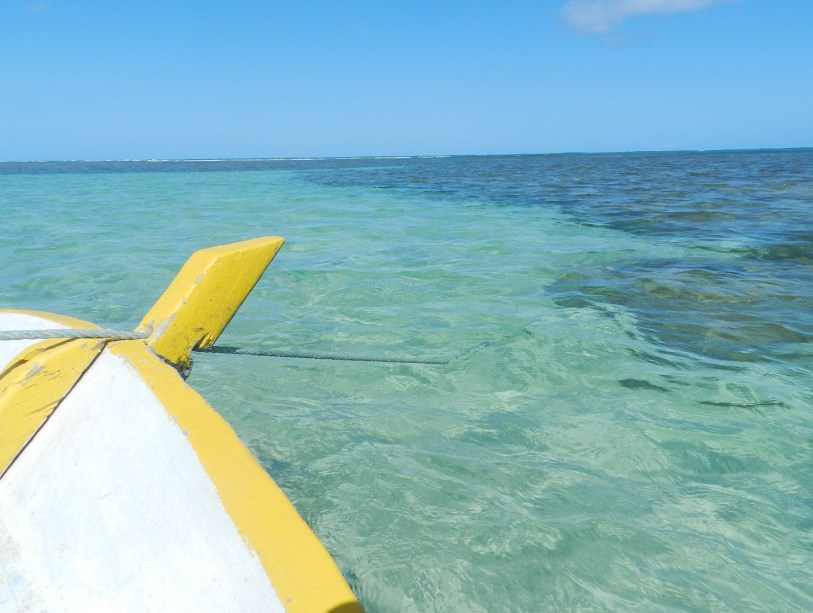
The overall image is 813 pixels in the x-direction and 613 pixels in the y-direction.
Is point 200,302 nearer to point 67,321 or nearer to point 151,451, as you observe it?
point 67,321

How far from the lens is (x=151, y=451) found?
1310 mm

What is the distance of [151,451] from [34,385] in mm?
622

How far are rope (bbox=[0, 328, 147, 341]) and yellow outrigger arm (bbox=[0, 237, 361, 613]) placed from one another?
0.02 meters

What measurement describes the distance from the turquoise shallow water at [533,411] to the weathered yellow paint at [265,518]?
96cm

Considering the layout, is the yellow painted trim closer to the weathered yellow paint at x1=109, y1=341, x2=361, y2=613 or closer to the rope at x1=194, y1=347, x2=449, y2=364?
the rope at x1=194, y1=347, x2=449, y2=364

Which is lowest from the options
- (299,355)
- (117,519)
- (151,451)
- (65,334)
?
(299,355)

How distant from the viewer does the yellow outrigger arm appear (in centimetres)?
94

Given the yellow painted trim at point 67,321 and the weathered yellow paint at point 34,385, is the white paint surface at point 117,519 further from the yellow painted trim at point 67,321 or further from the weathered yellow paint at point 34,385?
the yellow painted trim at point 67,321

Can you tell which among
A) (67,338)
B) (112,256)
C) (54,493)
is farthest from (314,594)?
(112,256)

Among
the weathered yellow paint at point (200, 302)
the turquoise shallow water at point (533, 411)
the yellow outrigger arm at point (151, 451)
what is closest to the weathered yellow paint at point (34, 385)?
the yellow outrigger arm at point (151, 451)

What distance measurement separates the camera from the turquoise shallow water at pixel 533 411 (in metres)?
1.99

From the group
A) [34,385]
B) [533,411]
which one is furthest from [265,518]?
[533,411]

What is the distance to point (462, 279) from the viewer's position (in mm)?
6262

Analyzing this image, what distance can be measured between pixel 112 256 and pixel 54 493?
23.6 feet
